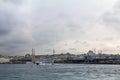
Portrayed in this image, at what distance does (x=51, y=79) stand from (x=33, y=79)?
14.7ft

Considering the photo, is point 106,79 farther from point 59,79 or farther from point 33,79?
point 33,79

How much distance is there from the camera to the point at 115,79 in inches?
2840

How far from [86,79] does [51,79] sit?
8524 millimetres

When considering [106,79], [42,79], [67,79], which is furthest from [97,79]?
[42,79]

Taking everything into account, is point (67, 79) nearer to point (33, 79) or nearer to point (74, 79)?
point (74, 79)

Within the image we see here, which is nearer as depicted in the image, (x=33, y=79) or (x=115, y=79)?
(x=115, y=79)

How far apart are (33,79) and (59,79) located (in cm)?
698

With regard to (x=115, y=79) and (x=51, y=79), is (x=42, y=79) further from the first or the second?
(x=115, y=79)

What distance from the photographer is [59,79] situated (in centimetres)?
7381

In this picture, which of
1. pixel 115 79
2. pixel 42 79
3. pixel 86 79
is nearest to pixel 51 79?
pixel 42 79

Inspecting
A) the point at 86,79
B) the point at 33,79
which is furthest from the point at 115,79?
the point at 33,79

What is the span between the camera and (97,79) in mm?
72500

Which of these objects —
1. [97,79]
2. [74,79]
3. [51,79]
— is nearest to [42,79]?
[51,79]

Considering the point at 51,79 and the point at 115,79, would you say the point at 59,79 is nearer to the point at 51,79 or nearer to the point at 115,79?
the point at 51,79
